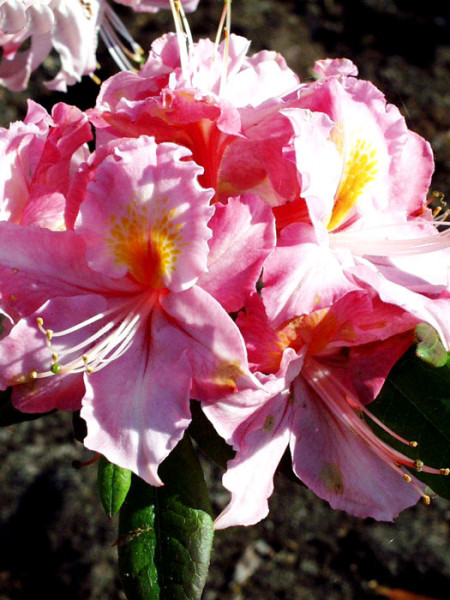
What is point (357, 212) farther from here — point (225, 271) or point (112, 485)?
point (112, 485)

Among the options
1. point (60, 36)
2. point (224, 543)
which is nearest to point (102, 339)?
point (60, 36)

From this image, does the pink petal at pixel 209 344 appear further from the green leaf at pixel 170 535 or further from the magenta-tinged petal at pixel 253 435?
the green leaf at pixel 170 535

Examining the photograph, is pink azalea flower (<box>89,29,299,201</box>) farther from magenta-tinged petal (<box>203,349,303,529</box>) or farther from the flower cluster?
magenta-tinged petal (<box>203,349,303,529</box>)

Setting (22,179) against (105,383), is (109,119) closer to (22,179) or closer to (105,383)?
(22,179)

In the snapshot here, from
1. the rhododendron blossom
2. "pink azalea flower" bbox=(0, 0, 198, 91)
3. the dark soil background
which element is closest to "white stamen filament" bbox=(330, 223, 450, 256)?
the rhododendron blossom

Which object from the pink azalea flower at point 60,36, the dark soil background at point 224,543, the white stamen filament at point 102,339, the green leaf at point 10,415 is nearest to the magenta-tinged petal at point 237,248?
the white stamen filament at point 102,339
